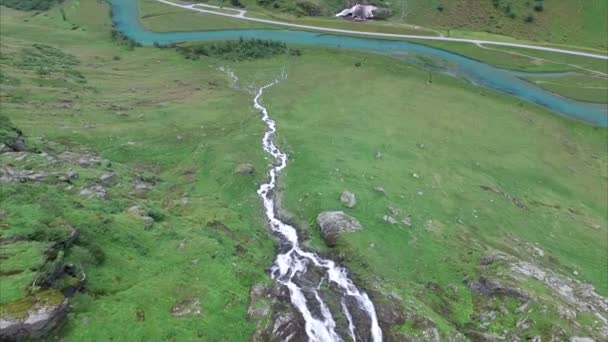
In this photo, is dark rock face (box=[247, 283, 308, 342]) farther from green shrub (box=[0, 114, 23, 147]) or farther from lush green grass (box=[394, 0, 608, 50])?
lush green grass (box=[394, 0, 608, 50])

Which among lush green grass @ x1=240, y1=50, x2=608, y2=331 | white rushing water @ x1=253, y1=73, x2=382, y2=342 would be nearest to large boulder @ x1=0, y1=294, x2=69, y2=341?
white rushing water @ x1=253, y1=73, x2=382, y2=342

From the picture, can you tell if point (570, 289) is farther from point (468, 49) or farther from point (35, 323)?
point (468, 49)

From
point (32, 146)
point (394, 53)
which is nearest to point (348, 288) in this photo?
point (32, 146)

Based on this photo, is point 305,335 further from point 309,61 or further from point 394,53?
point 394,53

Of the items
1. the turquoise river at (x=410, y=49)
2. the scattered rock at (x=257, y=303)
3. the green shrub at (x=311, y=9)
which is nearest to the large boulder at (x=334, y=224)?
the scattered rock at (x=257, y=303)

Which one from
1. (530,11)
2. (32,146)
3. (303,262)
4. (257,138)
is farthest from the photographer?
Result: (530,11)

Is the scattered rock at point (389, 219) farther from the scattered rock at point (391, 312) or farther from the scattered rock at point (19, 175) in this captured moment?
the scattered rock at point (19, 175)
